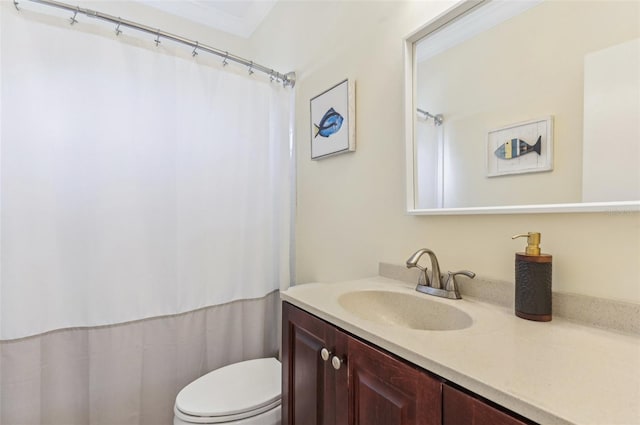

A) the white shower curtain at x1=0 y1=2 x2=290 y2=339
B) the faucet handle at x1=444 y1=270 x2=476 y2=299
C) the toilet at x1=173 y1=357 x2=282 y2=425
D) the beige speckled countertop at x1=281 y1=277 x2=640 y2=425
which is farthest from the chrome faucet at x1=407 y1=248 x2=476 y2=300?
the white shower curtain at x1=0 y1=2 x2=290 y2=339

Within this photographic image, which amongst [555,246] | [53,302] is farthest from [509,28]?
[53,302]

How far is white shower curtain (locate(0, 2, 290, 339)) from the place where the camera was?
45.2 inches

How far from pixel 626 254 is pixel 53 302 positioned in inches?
72.9

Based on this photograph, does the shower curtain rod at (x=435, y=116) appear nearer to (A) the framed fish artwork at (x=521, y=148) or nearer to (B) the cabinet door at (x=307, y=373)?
(A) the framed fish artwork at (x=521, y=148)

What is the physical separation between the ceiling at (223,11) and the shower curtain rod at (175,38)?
596 mm

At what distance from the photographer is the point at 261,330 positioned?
1706 millimetres

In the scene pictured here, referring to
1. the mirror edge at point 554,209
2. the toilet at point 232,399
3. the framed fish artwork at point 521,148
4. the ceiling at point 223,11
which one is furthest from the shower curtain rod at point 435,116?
the ceiling at point 223,11

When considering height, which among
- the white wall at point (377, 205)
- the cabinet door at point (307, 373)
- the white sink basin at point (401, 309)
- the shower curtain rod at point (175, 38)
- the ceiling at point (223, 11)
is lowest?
the cabinet door at point (307, 373)

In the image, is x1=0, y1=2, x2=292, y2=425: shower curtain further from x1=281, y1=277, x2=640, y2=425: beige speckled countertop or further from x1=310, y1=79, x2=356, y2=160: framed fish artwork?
x1=281, y1=277, x2=640, y2=425: beige speckled countertop

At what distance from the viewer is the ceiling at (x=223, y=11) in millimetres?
2017

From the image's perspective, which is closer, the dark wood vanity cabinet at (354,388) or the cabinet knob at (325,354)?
the dark wood vanity cabinet at (354,388)

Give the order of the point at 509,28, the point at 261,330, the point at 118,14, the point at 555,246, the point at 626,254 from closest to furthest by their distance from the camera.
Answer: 1. the point at 626,254
2. the point at 555,246
3. the point at 509,28
4. the point at 261,330
5. the point at 118,14

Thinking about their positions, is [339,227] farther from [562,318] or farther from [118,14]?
[118,14]

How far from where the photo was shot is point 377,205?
1256 millimetres
